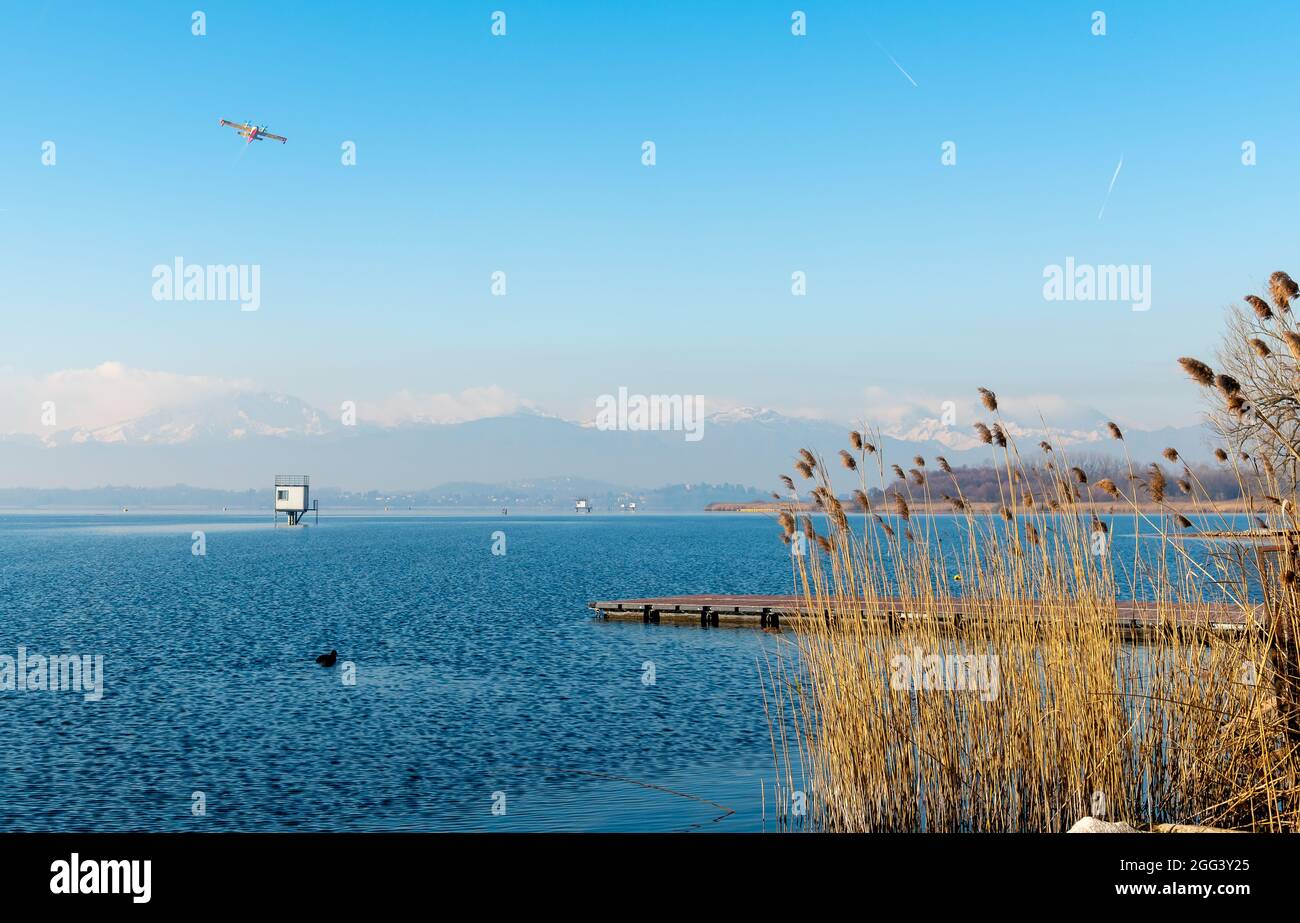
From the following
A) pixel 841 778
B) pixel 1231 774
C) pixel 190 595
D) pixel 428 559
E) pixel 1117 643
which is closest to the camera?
pixel 1231 774

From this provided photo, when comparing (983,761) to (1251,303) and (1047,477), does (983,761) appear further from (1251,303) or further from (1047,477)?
(1251,303)

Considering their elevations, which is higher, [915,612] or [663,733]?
[915,612]

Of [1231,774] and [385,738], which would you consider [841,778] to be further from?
[385,738]

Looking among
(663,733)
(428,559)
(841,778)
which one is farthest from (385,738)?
(428,559)

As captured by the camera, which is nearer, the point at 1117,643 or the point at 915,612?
the point at 1117,643

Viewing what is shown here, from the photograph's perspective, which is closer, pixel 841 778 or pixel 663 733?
pixel 841 778

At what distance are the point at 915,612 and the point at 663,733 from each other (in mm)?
8975

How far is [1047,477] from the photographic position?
9.84 metres

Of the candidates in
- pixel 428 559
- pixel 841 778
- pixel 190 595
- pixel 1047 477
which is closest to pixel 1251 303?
pixel 1047 477

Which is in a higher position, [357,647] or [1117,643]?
[1117,643]

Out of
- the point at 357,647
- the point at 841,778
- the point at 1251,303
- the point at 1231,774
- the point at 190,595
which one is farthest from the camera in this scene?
the point at 190,595

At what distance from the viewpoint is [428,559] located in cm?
9162
